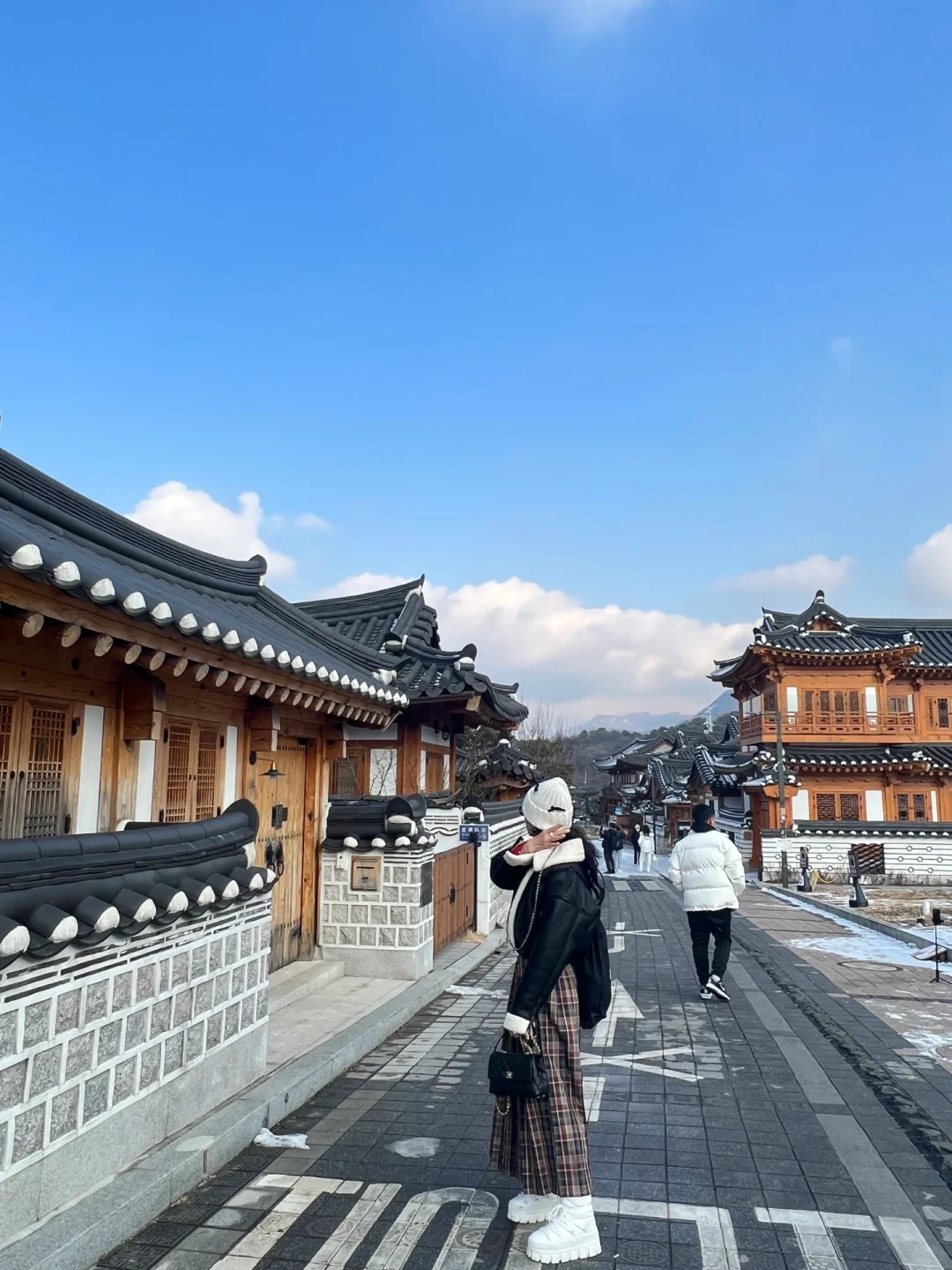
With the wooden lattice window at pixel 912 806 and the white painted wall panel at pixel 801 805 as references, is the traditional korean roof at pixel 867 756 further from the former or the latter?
the wooden lattice window at pixel 912 806

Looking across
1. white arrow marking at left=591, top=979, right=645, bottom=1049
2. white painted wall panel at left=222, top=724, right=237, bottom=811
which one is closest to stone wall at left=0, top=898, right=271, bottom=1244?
white painted wall panel at left=222, top=724, right=237, bottom=811

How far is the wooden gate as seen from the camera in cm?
1007

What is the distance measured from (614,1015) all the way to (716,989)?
1.21m

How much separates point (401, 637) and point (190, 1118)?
323 inches

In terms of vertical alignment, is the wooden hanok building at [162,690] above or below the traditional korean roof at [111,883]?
above

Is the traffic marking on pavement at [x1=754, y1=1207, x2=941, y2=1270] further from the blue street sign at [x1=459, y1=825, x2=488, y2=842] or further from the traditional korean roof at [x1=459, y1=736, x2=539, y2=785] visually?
the traditional korean roof at [x1=459, y1=736, x2=539, y2=785]

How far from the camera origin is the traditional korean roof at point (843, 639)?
30.0m

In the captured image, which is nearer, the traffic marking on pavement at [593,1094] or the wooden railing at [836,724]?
the traffic marking on pavement at [593,1094]

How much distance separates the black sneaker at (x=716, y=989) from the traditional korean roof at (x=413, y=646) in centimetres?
456

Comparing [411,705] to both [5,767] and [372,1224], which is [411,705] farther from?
[372,1224]

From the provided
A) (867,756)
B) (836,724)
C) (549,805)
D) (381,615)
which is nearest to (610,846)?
(836,724)

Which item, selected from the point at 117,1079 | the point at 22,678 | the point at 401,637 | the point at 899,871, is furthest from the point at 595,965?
the point at 899,871

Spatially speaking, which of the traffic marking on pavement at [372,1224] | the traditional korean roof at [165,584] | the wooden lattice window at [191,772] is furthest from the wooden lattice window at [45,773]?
the traffic marking on pavement at [372,1224]

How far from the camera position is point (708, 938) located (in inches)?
333
